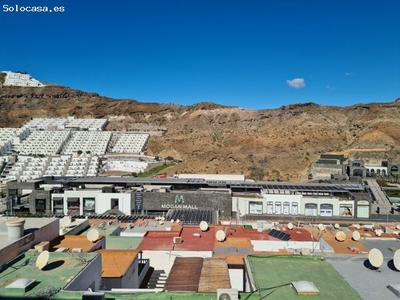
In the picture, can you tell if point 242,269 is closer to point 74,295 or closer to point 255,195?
point 74,295

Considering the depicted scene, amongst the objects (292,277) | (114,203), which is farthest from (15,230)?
(114,203)

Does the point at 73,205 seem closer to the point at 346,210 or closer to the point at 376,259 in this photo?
the point at 346,210

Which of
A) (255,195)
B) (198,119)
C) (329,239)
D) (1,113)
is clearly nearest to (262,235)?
(329,239)

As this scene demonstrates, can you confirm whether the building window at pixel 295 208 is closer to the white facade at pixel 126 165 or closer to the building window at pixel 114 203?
the building window at pixel 114 203

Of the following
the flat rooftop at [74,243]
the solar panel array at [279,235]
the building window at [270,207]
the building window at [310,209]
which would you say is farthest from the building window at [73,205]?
the solar panel array at [279,235]

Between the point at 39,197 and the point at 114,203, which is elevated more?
the point at 39,197

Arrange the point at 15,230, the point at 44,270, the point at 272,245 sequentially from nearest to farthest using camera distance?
1. the point at 44,270
2. the point at 15,230
3. the point at 272,245

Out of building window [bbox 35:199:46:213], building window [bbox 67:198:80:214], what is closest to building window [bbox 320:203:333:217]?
building window [bbox 67:198:80:214]
